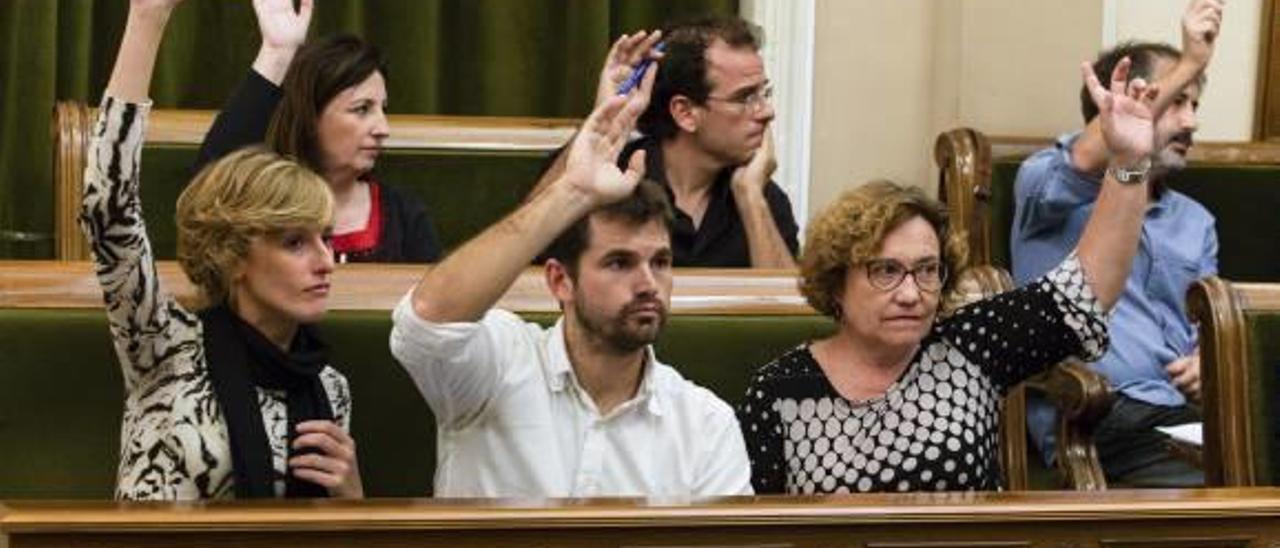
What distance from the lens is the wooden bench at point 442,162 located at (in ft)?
16.5

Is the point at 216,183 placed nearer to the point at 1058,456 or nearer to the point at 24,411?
the point at 24,411

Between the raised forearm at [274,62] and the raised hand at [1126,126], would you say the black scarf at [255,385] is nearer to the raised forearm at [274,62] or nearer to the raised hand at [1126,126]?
the raised forearm at [274,62]

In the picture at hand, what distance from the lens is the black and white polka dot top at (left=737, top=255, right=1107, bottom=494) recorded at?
370 centimetres

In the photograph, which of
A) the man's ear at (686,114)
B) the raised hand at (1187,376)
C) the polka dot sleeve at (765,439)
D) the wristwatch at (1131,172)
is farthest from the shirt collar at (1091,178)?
the polka dot sleeve at (765,439)

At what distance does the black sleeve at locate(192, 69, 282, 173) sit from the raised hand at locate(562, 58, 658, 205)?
103 cm

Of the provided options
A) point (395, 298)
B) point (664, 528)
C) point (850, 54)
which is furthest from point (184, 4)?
point (664, 528)

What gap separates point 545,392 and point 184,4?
8.61ft

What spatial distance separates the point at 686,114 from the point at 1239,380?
130 cm

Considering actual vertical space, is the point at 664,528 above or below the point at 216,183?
below

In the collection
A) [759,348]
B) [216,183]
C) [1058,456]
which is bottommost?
[1058,456]

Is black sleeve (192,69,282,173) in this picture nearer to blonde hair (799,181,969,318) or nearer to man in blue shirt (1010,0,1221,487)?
blonde hair (799,181,969,318)

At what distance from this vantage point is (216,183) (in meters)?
3.53

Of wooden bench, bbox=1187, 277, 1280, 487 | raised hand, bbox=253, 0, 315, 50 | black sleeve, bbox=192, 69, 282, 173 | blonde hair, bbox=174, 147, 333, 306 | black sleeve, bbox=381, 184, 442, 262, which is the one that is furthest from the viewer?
black sleeve, bbox=381, 184, 442, 262

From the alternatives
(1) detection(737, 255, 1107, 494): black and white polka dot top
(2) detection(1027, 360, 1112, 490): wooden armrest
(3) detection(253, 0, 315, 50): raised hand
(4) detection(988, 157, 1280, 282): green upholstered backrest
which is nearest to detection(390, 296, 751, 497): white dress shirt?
(1) detection(737, 255, 1107, 494): black and white polka dot top
